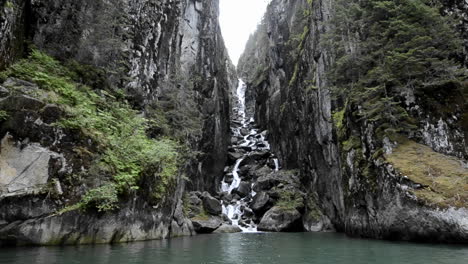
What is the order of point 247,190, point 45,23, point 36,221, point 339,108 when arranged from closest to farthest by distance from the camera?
point 36,221, point 45,23, point 339,108, point 247,190

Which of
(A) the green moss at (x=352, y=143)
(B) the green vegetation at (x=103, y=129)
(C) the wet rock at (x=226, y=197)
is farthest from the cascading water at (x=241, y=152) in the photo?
(B) the green vegetation at (x=103, y=129)

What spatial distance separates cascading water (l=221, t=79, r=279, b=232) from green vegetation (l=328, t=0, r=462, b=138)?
14.1 metres

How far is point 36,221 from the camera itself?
10055mm

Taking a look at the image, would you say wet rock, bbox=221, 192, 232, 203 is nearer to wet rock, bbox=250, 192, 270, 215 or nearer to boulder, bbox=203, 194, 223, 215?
wet rock, bbox=250, 192, 270, 215

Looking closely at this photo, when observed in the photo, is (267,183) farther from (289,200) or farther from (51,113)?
(51,113)

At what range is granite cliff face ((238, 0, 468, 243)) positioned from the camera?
39.8 feet

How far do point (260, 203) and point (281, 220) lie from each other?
3265 millimetres

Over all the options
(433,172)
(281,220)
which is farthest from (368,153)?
(281,220)

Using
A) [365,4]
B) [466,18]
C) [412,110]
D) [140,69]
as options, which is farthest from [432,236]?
[140,69]

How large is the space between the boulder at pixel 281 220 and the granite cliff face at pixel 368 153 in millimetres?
877

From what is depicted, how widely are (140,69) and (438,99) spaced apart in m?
18.4

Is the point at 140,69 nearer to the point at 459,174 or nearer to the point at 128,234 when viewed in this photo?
the point at 128,234

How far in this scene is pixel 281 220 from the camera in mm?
24453

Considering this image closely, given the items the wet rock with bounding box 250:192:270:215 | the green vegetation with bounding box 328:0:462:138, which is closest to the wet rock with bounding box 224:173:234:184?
the wet rock with bounding box 250:192:270:215
